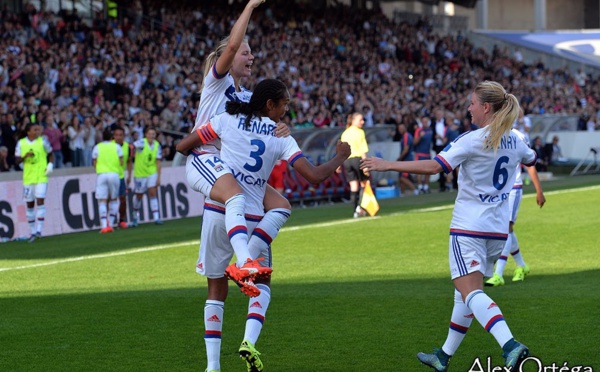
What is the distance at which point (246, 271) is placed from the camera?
762 centimetres

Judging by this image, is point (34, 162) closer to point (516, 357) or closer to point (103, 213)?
point (103, 213)

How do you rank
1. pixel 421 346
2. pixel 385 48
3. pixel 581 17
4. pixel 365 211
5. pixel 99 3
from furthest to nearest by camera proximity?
pixel 581 17
pixel 385 48
pixel 99 3
pixel 365 211
pixel 421 346

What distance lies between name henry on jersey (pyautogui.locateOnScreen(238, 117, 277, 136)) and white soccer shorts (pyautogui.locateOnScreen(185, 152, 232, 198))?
1.07 feet

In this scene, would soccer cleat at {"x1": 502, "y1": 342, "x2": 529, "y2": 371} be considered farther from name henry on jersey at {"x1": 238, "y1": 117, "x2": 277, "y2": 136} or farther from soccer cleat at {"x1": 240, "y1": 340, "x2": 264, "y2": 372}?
name henry on jersey at {"x1": 238, "y1": 117, "x2": 277, "y2": 136}

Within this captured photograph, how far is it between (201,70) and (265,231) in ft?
90.6

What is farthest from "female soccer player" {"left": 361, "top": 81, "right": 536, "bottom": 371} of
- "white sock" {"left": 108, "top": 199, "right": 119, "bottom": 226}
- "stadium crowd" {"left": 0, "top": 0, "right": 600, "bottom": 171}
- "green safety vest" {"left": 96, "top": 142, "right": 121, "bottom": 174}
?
"stadium crowd" {"left": 0, "top": 0, "right": 600, "bottom": 171}

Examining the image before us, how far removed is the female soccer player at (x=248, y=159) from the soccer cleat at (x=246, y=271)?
335mm

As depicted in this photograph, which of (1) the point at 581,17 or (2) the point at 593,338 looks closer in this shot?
(2) the point at 593,338

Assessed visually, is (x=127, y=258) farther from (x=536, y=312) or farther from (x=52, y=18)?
(x=52, y=18)

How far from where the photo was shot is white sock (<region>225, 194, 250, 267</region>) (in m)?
7.77

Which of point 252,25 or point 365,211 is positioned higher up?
point 252,25

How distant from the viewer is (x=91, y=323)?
36.6ft

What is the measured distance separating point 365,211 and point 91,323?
43.8 feet

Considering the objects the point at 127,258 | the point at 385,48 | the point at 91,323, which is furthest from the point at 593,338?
the point at 385,48
